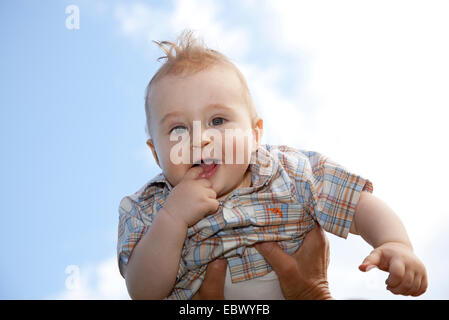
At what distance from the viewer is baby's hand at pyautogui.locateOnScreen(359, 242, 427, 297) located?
0.96 m

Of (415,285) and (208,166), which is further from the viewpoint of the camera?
(208,166)

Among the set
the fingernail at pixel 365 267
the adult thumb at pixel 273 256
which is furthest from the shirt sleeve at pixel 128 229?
the fingernail at pixel 365 267

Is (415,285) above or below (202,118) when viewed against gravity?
below

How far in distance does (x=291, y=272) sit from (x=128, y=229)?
0.58 m

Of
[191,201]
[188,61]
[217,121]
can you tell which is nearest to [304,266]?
[191,201]

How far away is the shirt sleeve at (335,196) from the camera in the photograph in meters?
1.28

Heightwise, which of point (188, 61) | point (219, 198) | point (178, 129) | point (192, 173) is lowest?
point (219, 198)

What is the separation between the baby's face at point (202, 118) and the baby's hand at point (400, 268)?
0.51 m

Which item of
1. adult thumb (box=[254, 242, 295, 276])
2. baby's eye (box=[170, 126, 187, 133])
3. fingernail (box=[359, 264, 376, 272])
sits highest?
baby's eye (box=[170, 126, 187, 133])

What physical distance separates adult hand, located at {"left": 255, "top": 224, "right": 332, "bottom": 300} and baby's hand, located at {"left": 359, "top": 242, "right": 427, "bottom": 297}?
0.35 meters

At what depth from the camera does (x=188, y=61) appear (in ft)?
4.42

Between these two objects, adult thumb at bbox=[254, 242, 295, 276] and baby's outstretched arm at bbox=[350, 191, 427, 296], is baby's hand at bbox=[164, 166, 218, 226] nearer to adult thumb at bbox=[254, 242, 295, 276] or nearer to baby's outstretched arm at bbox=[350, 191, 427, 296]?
adult thumb at bbox=[254, 242, 295, 276]

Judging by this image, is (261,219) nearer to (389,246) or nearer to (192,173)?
(192,173)

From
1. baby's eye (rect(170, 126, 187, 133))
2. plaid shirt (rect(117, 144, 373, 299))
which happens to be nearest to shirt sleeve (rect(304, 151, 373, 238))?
plaid shirt (rect(117, 144, 373, 299))
